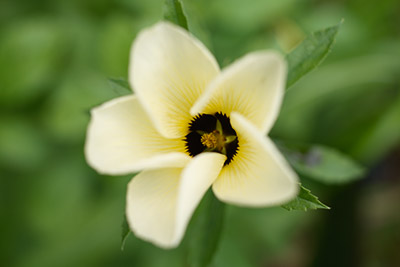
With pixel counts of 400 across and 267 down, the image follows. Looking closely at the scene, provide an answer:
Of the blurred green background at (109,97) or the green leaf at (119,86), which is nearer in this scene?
the green leaf at (119,86)

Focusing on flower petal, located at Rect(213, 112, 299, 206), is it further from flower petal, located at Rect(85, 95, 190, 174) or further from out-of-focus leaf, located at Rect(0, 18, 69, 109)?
out-of-focus leaf, located at Rect(0, 18, 69, 109)

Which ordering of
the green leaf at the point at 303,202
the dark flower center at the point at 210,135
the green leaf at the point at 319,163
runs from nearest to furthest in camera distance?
the green leaf at the point at 303,202
the dark flower center at the point at 210,135
the green leaf at the point at 319,163

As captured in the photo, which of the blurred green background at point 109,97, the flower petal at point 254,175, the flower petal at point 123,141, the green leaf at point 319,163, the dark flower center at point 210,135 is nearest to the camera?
the flower petal at point 254,175

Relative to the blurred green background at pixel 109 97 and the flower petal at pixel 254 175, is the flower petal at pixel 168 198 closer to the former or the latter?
the flower petal at pixel 254 175

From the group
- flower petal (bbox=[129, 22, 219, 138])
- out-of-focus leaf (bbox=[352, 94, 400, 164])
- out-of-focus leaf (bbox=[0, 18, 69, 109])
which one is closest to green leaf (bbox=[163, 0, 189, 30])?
flower petal (bbox=[129, 22, 219, 138])

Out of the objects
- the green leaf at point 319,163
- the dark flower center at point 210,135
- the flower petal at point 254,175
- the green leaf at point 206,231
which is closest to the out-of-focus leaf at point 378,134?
the green leaf at point 319,163

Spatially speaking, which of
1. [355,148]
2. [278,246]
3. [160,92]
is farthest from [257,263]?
[160,92]

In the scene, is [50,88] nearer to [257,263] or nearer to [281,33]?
[281,33]
